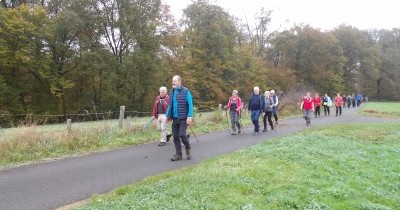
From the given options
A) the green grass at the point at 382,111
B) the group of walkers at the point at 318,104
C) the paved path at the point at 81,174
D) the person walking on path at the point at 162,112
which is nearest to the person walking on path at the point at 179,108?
the paved path at the point at 81,174

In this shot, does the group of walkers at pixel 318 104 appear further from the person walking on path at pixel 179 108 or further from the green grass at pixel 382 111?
the person walking on path at pixel 179 108

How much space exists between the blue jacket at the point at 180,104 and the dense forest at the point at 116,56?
98.8 feet

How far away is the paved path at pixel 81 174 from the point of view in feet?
21.8

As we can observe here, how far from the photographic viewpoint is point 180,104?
31.7ft

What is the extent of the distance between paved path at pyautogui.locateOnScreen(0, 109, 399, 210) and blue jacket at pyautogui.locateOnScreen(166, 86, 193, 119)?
1236 mm

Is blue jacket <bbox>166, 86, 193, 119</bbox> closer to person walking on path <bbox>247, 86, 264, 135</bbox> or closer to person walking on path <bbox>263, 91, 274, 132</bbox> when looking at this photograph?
person walking on path <bbox>247, 86, 264, 135</bbox>

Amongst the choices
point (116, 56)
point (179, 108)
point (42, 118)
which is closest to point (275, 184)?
point (179, 108)

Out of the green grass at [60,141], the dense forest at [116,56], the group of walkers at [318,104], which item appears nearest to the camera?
the green grass at [60,141]

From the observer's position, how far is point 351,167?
9.19 meters

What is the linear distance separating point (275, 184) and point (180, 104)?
3.58 meters

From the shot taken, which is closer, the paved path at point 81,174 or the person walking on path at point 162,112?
the paved path at point 81,174

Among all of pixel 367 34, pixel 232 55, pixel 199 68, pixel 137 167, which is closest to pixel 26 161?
pixel 137 167

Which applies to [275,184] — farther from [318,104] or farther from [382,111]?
[382,111]

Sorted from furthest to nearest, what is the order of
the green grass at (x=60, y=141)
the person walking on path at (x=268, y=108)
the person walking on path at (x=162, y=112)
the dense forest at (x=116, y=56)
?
the dense forest at (x=116, y=56) → the person walking on path at (x=268, y=108) → the person walking on path at (x=162, y=112) → the green grass at (x=60, y=141)
